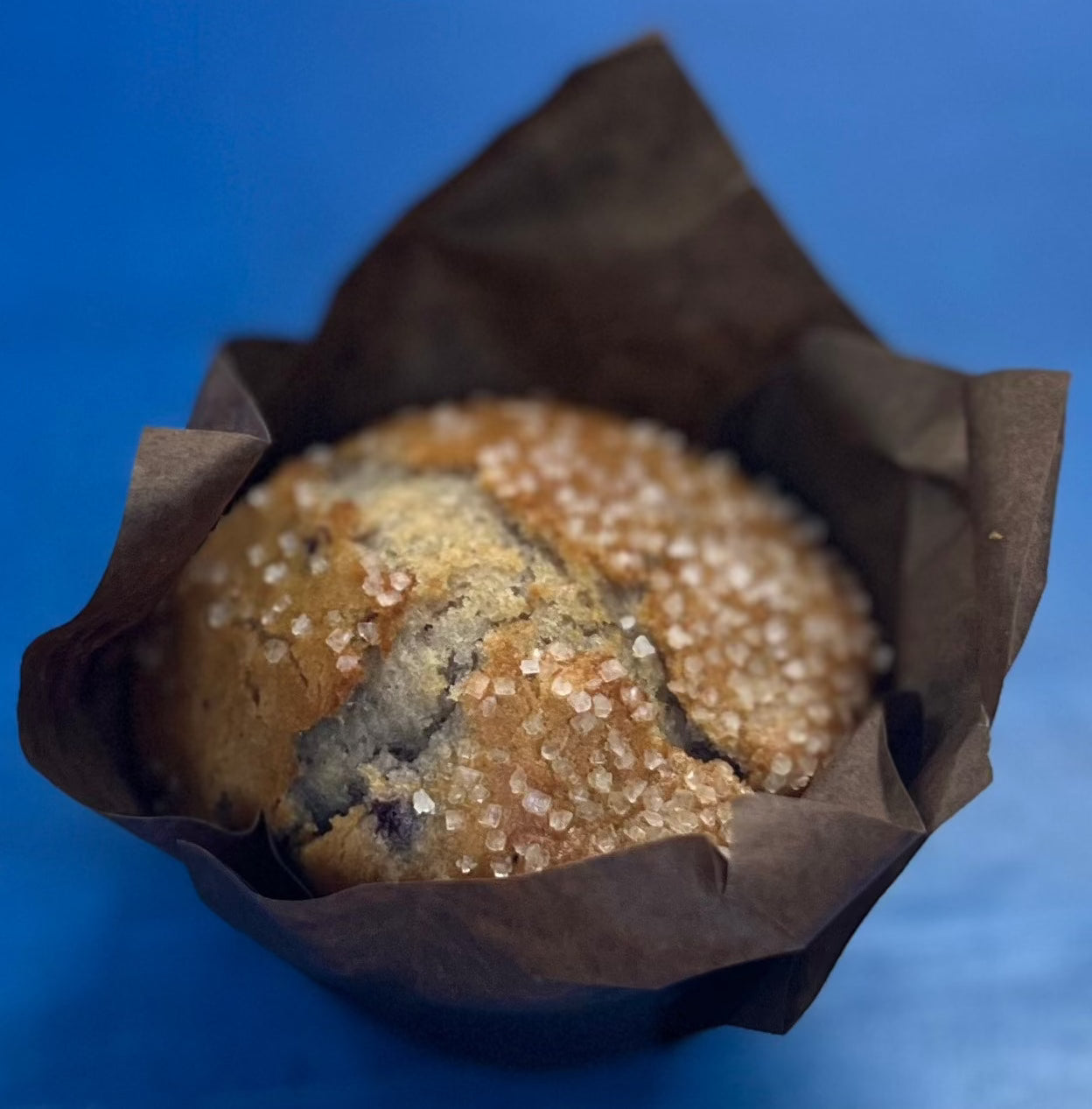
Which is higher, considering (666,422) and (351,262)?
(351,262)

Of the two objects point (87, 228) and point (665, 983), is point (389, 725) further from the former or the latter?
point (87, 228)

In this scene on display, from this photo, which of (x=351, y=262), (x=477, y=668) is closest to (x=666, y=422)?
(x=351, y=262)

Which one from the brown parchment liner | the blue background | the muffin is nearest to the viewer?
the brown parchment liner

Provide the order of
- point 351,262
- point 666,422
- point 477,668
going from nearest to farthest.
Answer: point 477,668, point 351,262, point 666,422

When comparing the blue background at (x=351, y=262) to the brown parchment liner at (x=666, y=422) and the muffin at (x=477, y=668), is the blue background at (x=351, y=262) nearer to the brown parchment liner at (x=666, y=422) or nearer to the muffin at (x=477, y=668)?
the brown parchment liner at (x=666, y=422)

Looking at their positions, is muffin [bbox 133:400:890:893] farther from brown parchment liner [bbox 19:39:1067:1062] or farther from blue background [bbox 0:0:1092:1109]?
blue background [bbox 0:0:1092:1109]

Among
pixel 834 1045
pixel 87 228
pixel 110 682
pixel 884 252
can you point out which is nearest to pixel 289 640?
pixel 110 682

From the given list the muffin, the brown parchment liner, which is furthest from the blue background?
the muffin

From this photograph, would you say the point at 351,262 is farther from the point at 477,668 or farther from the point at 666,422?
the point at 477,668
